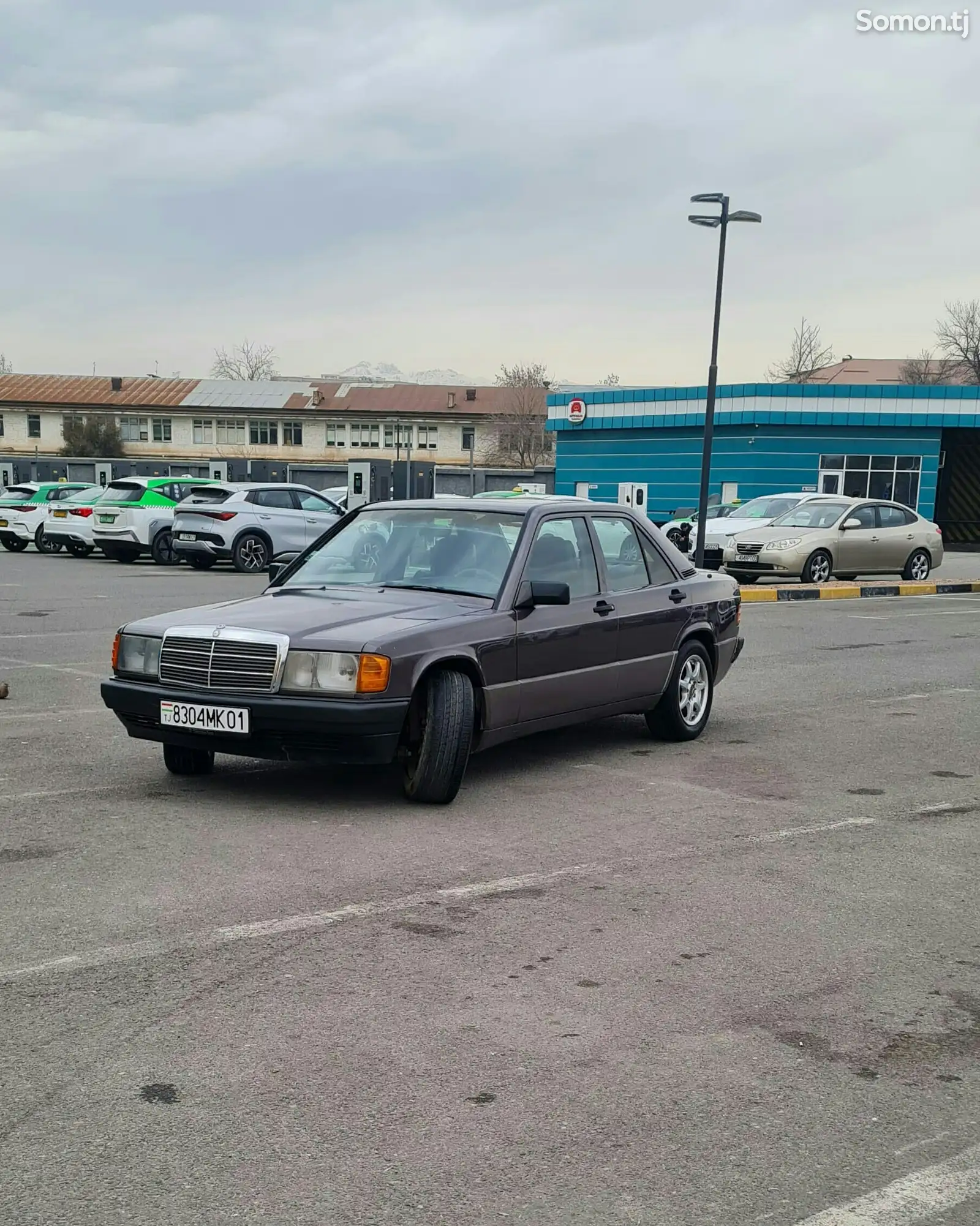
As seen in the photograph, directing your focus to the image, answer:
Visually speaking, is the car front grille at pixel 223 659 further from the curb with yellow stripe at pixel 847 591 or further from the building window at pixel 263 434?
the building window at pixel 263 434

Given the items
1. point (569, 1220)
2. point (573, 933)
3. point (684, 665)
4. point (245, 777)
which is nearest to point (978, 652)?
point (684, 665)

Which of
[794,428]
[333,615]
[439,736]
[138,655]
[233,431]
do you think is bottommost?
[233,431]

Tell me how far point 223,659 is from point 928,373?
100917 mm

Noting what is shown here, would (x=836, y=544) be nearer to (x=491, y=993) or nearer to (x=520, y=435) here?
(x=491, y=993)

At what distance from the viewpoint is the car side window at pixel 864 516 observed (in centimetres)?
2389

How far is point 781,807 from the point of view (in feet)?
23.1

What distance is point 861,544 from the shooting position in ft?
78.2

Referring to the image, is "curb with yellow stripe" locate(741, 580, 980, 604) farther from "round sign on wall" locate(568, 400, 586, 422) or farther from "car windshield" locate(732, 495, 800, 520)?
"round sign on wall" locate(568, 400, 586, 422)

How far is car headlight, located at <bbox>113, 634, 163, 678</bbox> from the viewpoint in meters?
6.81

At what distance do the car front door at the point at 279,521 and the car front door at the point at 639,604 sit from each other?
16.7 m

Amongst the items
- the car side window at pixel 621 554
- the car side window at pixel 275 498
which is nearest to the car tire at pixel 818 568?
the car side window at pixel 275 498

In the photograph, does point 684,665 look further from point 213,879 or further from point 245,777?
point 213,879

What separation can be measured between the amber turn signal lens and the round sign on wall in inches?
1667

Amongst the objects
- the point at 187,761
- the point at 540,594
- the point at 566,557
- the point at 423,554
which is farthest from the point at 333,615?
the point at 566,557
